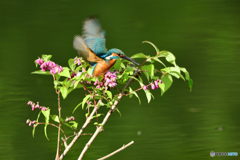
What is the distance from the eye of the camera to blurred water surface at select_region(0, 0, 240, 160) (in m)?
1.63

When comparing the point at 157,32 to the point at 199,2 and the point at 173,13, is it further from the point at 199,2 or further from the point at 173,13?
the point at 199,2

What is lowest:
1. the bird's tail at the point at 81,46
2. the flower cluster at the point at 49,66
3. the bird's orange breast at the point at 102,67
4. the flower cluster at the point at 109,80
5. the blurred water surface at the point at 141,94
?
the blurred water surface at the point at 141,94

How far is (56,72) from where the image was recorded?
41.4 inches

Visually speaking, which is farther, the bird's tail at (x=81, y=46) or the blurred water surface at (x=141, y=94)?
the blurred water surface at (x=141, y=94)

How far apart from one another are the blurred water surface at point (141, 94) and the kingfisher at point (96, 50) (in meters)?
0.59

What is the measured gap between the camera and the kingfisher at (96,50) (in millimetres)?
1006

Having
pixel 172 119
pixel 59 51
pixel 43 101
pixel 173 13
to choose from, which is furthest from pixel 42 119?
pixel 173 13

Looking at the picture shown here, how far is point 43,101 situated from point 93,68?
2.17 ft

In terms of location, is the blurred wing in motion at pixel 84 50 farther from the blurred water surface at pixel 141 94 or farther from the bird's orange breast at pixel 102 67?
the blurred water surface at pixel 141 94

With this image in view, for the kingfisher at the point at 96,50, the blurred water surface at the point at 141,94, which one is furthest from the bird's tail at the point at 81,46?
the blurred water surface at the point at 141,94

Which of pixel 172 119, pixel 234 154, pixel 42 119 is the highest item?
pixel 42 119

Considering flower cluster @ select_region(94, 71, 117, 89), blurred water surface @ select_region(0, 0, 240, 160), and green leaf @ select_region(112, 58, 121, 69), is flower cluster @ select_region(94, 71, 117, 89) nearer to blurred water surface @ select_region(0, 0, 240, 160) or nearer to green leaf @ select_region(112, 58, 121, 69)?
green leaf @ select_region(112, 58, 121, 69)

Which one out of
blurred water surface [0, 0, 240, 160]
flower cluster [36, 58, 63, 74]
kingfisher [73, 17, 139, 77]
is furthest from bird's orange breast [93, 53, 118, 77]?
blurred water surface [0, 0, 240, 160]

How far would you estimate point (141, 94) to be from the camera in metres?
1.72
